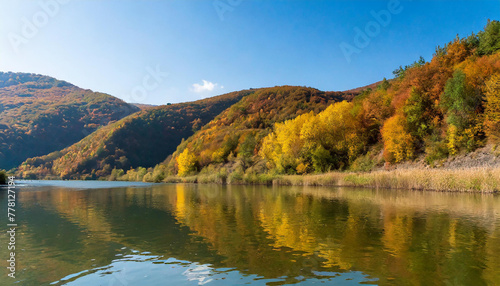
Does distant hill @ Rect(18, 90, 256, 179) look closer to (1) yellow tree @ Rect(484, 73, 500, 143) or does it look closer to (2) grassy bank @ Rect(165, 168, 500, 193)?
(2) grassy bank @ Rect(165, 168, 500, 193)

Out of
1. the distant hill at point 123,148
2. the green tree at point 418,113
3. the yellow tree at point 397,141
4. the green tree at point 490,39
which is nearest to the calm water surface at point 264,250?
the yellow tree at point 397,141

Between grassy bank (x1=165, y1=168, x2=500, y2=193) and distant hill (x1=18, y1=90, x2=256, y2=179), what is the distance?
106130mm

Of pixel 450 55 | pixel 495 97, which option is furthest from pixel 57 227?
pixel 450 55

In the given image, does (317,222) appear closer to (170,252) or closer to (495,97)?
(170,252)

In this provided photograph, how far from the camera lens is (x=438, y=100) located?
5888cm

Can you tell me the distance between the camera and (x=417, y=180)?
3831 centimetres

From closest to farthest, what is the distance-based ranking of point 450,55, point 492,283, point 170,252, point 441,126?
point 492,283
point 170,252
point 441,126
point 450,55

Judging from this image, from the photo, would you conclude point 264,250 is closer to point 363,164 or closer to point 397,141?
point 397,141

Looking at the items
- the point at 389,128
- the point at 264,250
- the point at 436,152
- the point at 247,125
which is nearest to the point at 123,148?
the point at 247,125

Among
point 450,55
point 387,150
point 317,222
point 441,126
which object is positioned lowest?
point 317,222

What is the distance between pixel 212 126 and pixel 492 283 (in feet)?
500

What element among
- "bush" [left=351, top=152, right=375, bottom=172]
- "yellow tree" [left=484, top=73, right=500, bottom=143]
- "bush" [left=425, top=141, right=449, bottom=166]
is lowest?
"bush" [left=351, top=152, right=375, bottom=172]

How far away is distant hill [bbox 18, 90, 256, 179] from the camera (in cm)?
14312

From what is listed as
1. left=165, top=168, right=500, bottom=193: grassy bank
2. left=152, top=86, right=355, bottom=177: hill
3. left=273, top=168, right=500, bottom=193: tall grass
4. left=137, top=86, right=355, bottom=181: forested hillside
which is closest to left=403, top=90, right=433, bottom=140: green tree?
left=165, top=168, right=500, bottom=193: grassy bank
